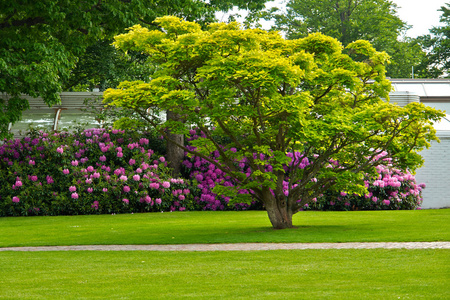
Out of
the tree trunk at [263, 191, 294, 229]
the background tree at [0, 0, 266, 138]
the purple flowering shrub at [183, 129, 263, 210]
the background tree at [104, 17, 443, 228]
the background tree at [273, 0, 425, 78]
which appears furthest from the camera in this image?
the background tree at [273, 0, 425, 78]

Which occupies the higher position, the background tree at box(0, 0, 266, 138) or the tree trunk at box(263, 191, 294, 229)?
the background tree at box(0, 0, 266, 138)

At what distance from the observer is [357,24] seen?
42.7 metres

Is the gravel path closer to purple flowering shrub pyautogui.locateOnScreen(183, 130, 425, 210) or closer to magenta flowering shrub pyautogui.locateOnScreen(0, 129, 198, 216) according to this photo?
magenta flowering shrub pyautogui.locateOnScreen(0, 129, 198, 216)

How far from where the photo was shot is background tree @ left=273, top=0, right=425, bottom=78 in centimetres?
4334

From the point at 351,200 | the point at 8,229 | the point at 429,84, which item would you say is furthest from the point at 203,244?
the point at 429,84

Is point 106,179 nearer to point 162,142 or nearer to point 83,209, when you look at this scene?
point 83,209

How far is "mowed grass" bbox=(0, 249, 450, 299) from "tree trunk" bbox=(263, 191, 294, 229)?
332 centimetres

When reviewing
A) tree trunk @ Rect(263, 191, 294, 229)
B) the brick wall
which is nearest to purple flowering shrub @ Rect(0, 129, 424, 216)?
the brick wall

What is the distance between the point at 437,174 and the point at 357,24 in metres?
23.0

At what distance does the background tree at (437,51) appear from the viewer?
149ft

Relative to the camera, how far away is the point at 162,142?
22.0m

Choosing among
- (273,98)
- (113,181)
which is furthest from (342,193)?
(273,98)

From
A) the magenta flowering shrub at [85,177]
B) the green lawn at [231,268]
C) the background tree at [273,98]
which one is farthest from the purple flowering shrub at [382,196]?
the green lawn at [231,268]

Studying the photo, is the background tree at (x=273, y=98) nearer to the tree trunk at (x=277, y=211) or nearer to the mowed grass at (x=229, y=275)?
the tree trunk at (x=277, y=211)
